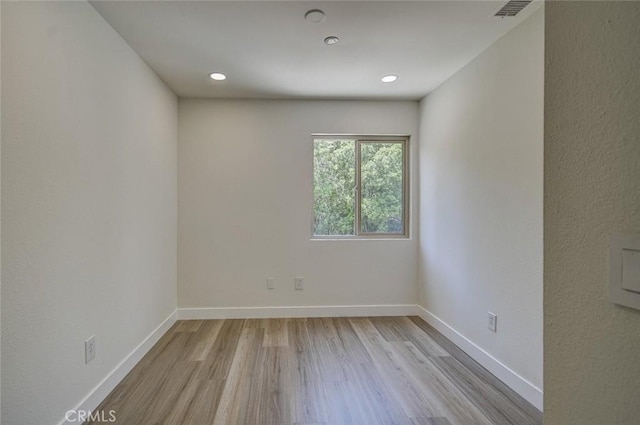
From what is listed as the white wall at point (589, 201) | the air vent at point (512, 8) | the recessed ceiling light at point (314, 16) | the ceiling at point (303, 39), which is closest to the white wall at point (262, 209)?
the ceiling at point (303, 39)

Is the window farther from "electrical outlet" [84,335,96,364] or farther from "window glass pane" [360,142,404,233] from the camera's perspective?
"electrical outlet" [84,335,96,364]

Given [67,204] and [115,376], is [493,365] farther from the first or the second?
[67,204]

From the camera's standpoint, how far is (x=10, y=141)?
1277 mm

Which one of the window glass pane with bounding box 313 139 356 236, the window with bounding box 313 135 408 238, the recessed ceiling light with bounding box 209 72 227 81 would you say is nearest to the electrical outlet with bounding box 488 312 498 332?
the window with bounding box 313 135 408 238

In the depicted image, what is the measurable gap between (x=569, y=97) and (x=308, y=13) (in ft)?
5.51

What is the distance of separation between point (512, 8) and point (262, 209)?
2.65 meters

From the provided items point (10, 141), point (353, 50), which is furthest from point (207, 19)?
point (10, 141)

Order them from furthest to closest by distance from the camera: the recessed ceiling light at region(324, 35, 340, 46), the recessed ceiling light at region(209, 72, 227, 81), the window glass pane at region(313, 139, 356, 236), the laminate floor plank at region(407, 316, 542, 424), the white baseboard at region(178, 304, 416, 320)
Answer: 1. the window glass pane at region(313, 139, 356, 236)
2. the white baseboard at region(178, 304, 416, 320)
3. the recessed ceiling light at region(209, 72, 227, 81)
4. the recessed ceiling light at region(324, 35, 340, 46)
5. the laminate floor plank at region(407, 316, 542, 424)

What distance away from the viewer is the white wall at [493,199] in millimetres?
1891

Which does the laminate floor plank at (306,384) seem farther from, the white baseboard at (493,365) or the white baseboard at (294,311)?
the white baseboard at (493,365)

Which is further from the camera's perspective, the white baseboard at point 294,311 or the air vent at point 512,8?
the white baseboard at point 294,311

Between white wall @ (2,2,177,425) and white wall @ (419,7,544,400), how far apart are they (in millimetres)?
2613

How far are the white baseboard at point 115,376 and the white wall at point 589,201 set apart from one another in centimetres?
217

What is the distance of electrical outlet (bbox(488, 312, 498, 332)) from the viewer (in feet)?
7.30
